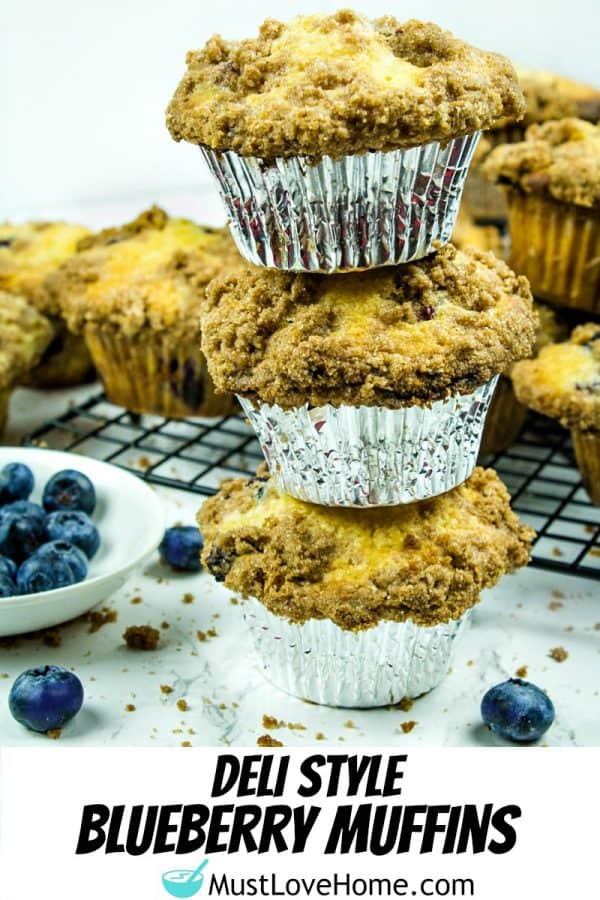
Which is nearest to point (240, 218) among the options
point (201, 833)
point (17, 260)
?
point (201, 833)

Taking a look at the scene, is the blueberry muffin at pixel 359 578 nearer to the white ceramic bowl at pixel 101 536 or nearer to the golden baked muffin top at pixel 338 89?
the white ceramic bowl at pixel 101 536

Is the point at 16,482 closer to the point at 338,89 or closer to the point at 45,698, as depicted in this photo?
the point at 45,698

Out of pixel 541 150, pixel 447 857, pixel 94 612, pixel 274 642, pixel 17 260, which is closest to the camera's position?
pixel 447 857

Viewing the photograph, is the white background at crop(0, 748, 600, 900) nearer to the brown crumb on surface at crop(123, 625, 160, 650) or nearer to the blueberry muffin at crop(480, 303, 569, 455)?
the brown crumb on surface at crop(123, 625, 160, 650)

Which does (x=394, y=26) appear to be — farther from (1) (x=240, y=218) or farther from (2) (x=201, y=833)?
(2) (x=201, y=833)

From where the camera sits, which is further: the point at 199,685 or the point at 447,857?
the point at 199,685

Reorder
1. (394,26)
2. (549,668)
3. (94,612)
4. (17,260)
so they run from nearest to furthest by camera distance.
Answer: (394,26) → (549,668) → (94,612) → (17,260)

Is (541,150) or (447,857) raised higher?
(541,150)
